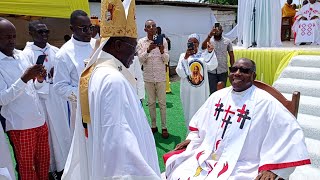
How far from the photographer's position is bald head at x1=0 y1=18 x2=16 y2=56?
118 inches

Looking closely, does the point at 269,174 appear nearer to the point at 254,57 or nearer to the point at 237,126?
the point at 237,126

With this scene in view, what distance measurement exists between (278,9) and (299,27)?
0.95m

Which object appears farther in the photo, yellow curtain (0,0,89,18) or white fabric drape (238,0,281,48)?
white fabric drape (238,0,281,48)

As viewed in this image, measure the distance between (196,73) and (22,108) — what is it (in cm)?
267

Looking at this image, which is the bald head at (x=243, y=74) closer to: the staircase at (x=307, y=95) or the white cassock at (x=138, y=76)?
the staircase at (x=307, y=95)

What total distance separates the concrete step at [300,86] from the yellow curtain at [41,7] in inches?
211

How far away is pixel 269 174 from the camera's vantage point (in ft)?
8.23

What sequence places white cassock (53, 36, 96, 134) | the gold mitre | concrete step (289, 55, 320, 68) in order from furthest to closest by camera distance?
concrete step (289, 55, 320, 68) < white cassock (53, 36, 96, 134) < the gold mitre

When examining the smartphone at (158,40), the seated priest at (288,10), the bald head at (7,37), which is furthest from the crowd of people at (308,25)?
the bald head at (7,37)

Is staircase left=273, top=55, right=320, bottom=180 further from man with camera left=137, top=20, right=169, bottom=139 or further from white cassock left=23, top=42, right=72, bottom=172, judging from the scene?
white cassock left=23, top=42, right=72, bottom=172

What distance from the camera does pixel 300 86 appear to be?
5074 millimetres

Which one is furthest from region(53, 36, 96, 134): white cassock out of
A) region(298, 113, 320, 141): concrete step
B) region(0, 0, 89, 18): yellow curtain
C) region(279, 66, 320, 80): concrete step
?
region(0, 0, 89, 18): yellow curtain

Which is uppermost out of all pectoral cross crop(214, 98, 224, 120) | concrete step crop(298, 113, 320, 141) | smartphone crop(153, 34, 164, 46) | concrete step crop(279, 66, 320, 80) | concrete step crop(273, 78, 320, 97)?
smartphone crop(153, 34, 164, 46)

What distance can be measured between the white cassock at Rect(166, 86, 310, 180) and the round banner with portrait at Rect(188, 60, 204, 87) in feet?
6.18
